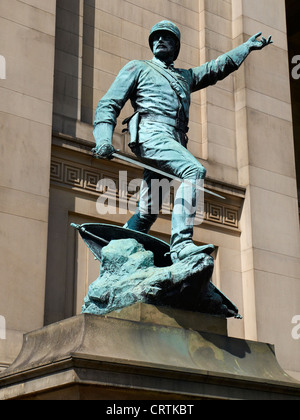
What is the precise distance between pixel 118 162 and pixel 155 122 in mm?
5604

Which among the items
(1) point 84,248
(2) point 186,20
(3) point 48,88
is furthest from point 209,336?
(2) point 186,20

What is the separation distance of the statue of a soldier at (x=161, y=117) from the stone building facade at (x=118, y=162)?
4.04 metres

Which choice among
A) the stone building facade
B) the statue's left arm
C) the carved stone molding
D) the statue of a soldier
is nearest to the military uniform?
the statue of a soldier

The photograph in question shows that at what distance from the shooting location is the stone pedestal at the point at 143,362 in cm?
620

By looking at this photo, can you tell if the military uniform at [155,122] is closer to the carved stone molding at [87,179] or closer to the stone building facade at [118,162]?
the stone building facade at [118,162]

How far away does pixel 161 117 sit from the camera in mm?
8102

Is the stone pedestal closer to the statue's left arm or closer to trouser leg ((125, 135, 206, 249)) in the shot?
trouser leg ((125, 135, 206, 249))

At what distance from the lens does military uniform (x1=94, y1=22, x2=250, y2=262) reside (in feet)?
25.1

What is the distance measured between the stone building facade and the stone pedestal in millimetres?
4386

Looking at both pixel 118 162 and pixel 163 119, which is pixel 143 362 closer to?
pixel 163 119

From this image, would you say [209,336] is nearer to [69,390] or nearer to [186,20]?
[69,390]

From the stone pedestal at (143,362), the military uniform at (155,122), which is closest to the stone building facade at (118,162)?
the military uniform at (155,122)
